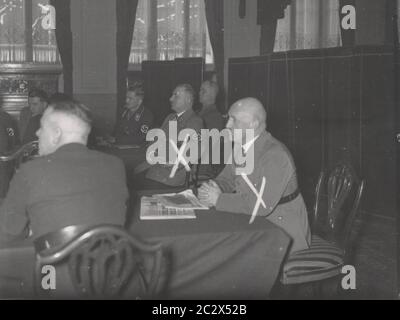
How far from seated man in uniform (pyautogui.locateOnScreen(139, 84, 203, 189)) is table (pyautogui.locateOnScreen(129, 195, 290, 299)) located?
225 centimetres

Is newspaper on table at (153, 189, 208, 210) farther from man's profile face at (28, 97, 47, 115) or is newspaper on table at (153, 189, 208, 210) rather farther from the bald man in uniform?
man's profile face at (28, 97, 47, 115)

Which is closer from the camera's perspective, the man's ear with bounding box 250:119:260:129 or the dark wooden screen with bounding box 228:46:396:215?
the man's ear with bounding box 250:119:260:129

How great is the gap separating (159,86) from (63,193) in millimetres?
7590

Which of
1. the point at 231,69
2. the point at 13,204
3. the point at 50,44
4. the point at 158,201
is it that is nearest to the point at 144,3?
A: the point at 50,44

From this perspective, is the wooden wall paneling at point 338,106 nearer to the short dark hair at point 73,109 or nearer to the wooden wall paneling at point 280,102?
the wooden wall paneling at point 280,102

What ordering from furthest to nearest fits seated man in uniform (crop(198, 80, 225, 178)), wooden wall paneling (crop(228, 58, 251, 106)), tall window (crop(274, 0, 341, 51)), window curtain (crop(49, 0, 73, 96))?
tall window (crop(274, 0, 341, 51)), window curtain (crop(49, 0, 73, 96)), wooden wall paneling (crop(228, 58, 251, 106)), seated man in uniform (crop(198, 80, 225, 178))

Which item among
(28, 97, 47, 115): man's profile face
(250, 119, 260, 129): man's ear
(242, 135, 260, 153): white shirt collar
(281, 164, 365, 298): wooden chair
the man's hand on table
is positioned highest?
(28, 97, 47, 115): man's profile face

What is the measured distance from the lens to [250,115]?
9.96 feet

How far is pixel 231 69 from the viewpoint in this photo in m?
8.77

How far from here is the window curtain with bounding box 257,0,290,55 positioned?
10225 mm

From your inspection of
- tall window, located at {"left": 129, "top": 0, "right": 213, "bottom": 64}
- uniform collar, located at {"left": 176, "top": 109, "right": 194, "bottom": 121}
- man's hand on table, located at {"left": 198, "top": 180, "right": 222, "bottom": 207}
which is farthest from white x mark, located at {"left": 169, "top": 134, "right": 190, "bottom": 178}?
tall window, located at {"left": 129, "top": 0, "right": 213, "bottom": 64}

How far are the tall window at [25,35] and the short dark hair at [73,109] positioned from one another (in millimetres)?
8338

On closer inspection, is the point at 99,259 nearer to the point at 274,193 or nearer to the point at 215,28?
the point at 274,193

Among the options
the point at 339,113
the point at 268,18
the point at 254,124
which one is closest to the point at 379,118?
the point at 339,113
